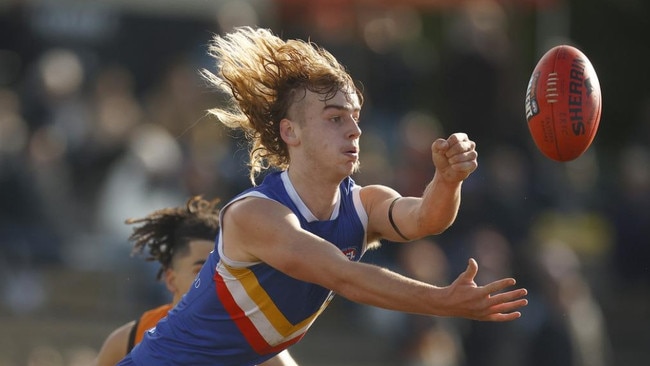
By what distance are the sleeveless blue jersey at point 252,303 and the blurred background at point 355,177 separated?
523 cm

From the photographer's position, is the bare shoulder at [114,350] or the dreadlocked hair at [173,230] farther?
the dreadlocked hair at [173,230]

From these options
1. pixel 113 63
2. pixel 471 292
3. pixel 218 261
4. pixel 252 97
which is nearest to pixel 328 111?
pixel 252 97

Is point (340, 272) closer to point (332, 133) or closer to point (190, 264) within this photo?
point (332, 133)

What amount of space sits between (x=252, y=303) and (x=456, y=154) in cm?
118

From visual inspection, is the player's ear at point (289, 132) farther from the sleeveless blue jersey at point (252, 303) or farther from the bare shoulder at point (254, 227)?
the bare shoulder at point (254, 227)

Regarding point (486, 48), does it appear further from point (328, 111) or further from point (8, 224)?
point (328, 111)

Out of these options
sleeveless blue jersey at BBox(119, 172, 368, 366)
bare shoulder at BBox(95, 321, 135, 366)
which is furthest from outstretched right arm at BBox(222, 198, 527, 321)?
bare shoulder at BBox(95, 321, 135, 366)

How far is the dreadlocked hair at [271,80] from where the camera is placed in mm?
6176

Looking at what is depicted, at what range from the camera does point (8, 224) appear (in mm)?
12453

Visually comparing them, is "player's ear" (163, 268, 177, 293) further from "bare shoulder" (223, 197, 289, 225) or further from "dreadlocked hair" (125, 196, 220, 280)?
"bare shoulder" (223, 197, 289, 225)

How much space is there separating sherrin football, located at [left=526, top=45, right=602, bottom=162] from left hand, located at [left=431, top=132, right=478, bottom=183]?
68 cm

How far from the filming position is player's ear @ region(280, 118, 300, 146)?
20.2 ft

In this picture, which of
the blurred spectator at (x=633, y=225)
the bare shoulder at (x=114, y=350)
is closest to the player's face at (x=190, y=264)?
the bare shoulder at (x=114, y=350)

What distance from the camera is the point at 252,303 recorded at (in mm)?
6004
